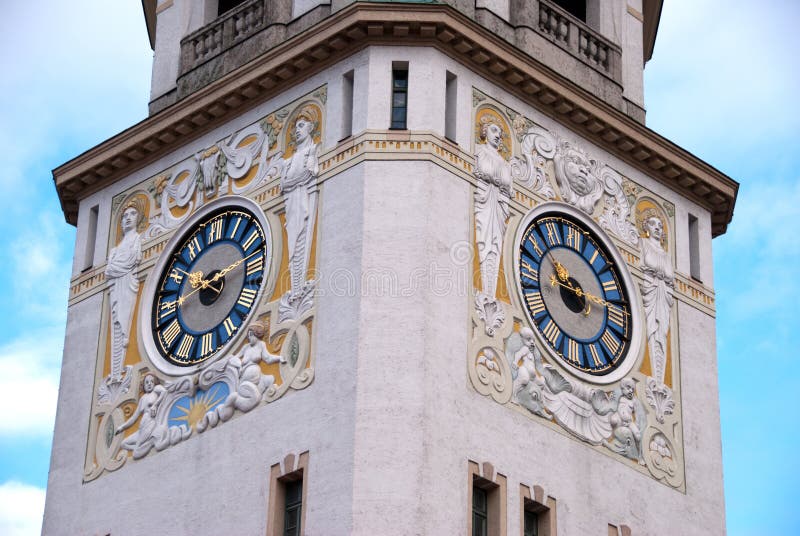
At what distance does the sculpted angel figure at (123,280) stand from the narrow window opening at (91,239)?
72 centimetres

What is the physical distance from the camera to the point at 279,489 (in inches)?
1578

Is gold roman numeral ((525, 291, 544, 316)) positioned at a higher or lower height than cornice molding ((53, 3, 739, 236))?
lower

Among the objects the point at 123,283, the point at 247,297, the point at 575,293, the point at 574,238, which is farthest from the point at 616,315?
the point at 123,283

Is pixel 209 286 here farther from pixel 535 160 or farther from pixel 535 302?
pixel 535 160

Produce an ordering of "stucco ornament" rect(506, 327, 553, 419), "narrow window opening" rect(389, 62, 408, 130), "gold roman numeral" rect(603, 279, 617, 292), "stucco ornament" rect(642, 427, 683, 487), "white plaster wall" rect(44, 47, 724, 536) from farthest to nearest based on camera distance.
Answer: "gold roman numeral" rect(603, 279, 617, 292)
"stucco ornament" rect(642, 427, 683, 487)
"narrow window opening" rect(389, 62, 408, 130)
"stucco ornament" rect(506, 327, 553, 419)
"white plaster wall" rect(44, 47, 724, 536)

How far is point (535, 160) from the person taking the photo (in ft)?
144

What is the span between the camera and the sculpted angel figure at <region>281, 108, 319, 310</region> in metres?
41.8

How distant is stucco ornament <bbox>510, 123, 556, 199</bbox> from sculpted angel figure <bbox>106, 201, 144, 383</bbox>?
6.60 metres

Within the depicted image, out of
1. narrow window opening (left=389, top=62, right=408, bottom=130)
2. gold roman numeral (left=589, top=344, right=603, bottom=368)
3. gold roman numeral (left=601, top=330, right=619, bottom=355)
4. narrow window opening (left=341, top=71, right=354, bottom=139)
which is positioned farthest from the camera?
gold roman numeral (left=601, top=330, right=619, bottom=355)

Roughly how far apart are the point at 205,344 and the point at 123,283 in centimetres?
268

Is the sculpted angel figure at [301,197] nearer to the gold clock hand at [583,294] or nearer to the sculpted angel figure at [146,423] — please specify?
the sculpted angel figure at [146,423]

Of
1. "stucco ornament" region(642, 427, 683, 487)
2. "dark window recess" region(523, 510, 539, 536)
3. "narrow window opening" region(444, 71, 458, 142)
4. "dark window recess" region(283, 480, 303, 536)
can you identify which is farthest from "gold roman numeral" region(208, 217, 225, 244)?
"stucco ornament" region(642, 427, 683, 487)

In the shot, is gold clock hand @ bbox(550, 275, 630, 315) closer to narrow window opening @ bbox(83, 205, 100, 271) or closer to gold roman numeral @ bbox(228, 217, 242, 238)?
gold roman numeral @ bbox(228, 217, 242, 238)

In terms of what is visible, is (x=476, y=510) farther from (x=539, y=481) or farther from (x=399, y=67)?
(x=399, y=67)
